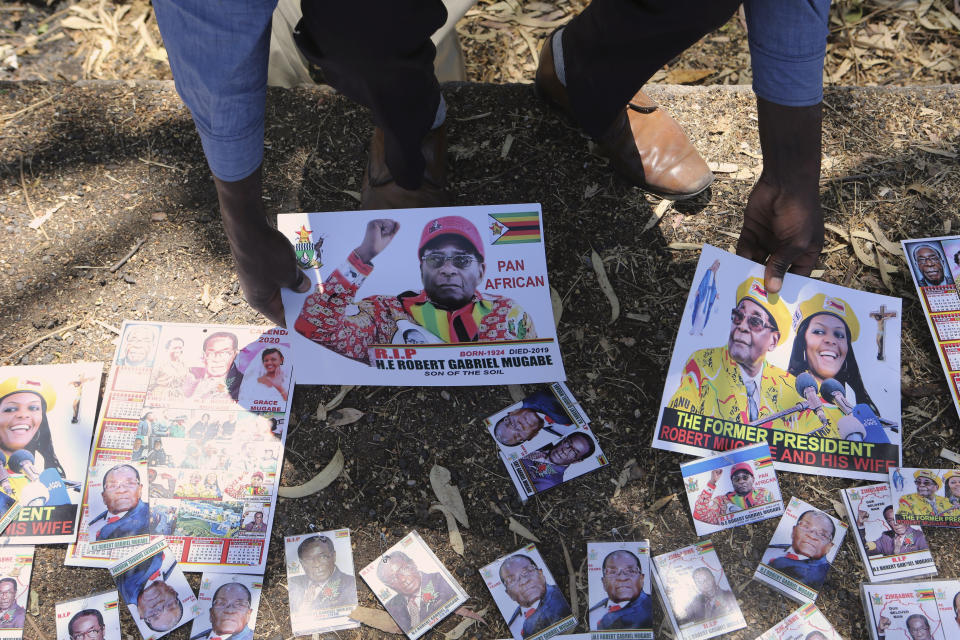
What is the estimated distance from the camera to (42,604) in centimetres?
129

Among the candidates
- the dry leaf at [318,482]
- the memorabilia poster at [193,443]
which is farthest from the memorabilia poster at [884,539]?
the memorabilia poster at [193,443]

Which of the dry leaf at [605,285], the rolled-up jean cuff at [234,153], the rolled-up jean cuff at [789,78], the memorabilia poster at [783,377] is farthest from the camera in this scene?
the dry leaf at [605,285]

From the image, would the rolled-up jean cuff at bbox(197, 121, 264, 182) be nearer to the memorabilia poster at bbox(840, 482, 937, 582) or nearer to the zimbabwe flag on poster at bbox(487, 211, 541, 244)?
the zimbabwe flag on poster at bbox(487, 211, 541, 244)

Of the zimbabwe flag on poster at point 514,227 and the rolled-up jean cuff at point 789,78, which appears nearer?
the rolled-up jean cuff at point 789,78

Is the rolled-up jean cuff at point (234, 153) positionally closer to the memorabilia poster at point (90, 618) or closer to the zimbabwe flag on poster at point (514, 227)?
the zimbabwe flag on poster at point (514, 227)

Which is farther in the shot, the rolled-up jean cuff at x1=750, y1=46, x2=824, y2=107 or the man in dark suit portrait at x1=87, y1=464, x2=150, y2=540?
the man in dark suit portrait at x1=87, y1=464, x2=150, y2=540

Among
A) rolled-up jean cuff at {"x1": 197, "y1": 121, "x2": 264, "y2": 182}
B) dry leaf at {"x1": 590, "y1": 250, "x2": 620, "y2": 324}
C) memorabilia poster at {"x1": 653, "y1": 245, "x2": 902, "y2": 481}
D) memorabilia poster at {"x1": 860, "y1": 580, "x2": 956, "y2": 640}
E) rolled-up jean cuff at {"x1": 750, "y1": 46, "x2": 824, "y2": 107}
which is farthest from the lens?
dry leaf at {"x1": 590, "y1": 250, "x2": 620, "y2": 324}

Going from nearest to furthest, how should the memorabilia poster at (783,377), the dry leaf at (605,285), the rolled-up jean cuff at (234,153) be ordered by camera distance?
1. the rolled-up jean cuff at (234,153)
2. the memorabilia poster at (783,377)
3. the dry leaf at (605,285)

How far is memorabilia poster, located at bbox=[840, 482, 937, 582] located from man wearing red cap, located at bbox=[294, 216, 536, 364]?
740 mm

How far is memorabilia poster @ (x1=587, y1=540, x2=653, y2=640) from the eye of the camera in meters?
1.27

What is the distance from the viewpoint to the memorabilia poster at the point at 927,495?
52.6 inches

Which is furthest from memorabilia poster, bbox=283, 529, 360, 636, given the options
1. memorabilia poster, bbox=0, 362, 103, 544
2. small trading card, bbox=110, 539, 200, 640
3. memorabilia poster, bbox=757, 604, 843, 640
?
memorabilia poster, bbox=757, 604, 843, 640

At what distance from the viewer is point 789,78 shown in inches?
44.3

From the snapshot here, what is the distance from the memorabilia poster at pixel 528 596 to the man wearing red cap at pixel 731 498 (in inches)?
12.8
